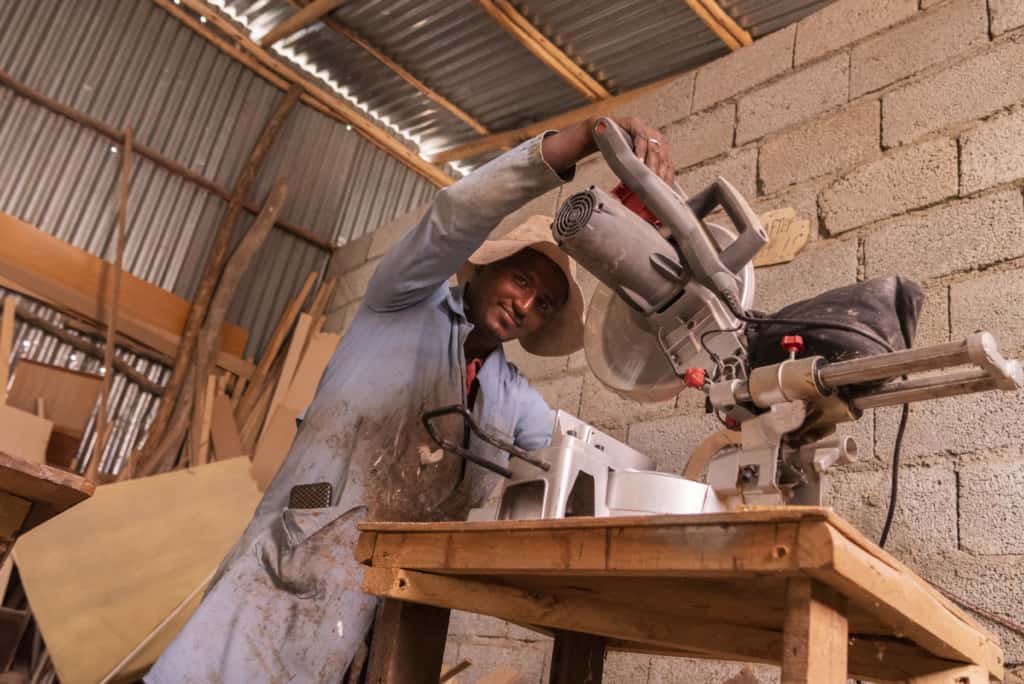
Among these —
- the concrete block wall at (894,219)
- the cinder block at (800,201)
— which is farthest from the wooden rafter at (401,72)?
the cinder block at (800,201)

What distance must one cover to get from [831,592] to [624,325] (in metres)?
0.76

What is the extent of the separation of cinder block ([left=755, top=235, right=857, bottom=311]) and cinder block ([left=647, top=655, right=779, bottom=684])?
1.00 m

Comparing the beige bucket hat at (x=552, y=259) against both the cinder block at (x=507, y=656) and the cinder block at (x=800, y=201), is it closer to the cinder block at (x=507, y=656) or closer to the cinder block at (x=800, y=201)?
the cinder block at (x=800, y=201)

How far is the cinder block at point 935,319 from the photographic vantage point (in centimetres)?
213

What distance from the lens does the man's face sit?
2.24m

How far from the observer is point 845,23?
2.76 metres

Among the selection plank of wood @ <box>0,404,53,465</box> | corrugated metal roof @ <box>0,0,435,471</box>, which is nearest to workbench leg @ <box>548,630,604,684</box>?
plank of wood @ <box>0,404,53,465</box>

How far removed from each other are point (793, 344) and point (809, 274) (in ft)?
4.37

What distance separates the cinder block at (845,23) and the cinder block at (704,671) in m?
1.88

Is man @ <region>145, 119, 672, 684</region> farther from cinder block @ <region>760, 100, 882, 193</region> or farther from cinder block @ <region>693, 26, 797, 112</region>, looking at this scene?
cinder block @ <region>693, 26, 797, 112</region>

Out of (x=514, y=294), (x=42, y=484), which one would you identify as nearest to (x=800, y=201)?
(x=514, y=294)

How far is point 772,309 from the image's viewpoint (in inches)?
101

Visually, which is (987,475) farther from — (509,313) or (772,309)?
(509,313)

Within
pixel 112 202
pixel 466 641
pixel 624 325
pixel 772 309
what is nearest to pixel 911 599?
pixel 624 325
